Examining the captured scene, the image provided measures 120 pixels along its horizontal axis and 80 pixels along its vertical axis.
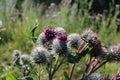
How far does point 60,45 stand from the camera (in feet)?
8.27

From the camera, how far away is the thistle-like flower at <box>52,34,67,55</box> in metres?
2.50

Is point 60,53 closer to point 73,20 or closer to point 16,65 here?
point 16,65

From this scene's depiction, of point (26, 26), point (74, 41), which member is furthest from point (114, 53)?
point (26, 26)

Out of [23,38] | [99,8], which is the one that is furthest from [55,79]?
[99,8]

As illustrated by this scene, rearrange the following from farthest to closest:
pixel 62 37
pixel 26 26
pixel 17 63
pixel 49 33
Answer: pixel 26 26 < pixel 17 63 < pixel 49 33 < pixel 62 37

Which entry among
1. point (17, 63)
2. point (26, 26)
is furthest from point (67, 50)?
point (26, 26)

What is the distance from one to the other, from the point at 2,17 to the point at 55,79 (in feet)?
8.60

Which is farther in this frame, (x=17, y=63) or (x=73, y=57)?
(x=17, y=63)

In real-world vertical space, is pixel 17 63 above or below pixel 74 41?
below

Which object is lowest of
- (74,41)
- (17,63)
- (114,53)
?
(17,63)

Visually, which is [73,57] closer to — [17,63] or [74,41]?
[74,41]

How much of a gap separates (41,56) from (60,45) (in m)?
0.14

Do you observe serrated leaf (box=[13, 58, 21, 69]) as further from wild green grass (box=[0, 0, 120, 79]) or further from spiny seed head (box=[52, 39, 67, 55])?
wild green grass (box=[0, 0, 120, 79])

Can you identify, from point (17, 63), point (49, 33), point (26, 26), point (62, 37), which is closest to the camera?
point (62, 37)
